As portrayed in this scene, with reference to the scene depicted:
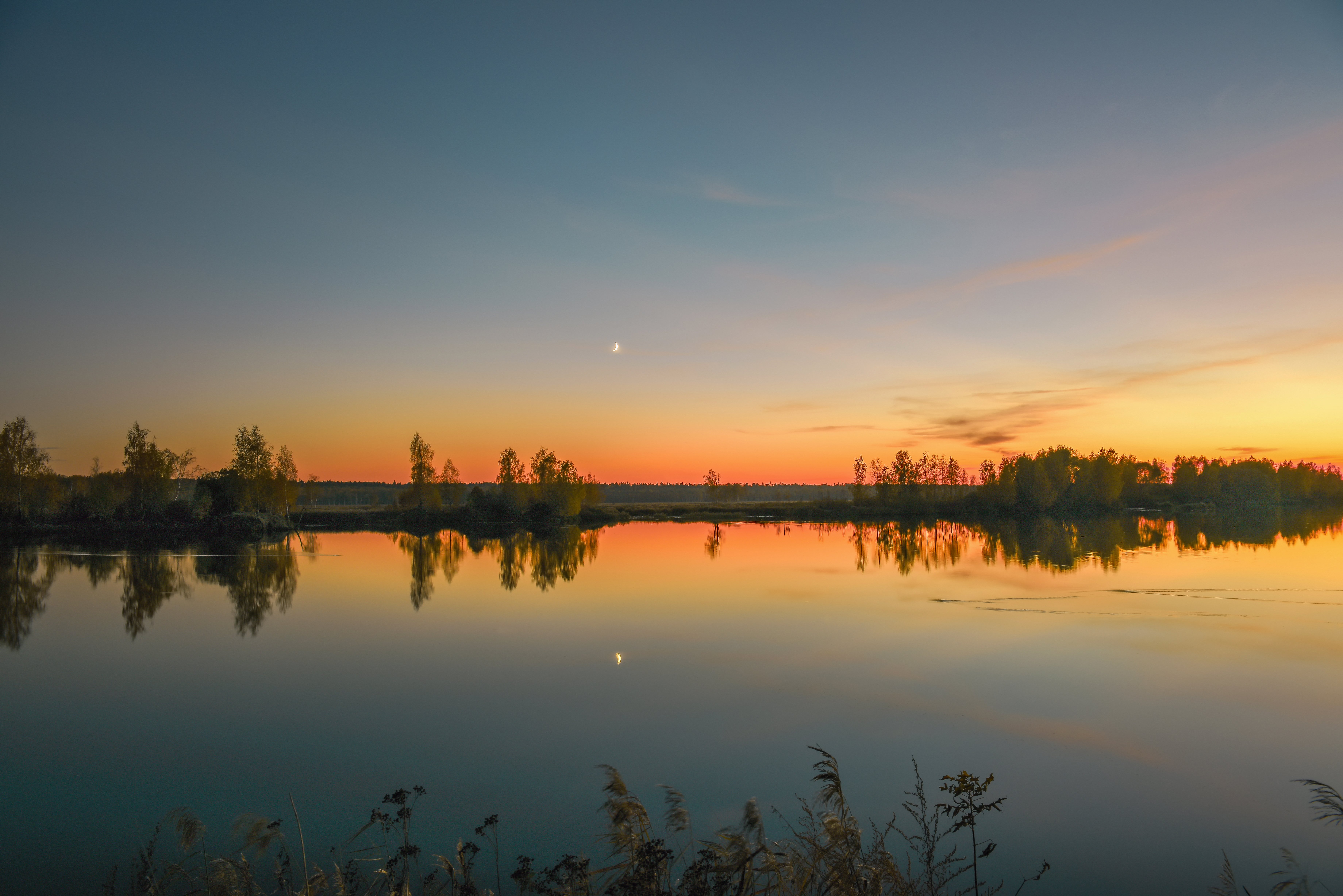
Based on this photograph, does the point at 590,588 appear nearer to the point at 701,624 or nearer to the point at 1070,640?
the point at 701,624

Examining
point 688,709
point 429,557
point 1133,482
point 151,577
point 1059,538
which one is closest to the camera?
point 688,709

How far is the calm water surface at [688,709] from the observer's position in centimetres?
619

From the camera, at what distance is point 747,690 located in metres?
10.3

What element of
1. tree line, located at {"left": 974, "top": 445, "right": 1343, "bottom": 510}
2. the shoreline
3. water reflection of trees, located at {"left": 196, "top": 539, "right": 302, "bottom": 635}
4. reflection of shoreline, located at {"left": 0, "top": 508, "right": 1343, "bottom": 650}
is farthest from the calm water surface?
tree line, located at {"left": 974, "top": 445, "right": 1343, "bottom": 510}

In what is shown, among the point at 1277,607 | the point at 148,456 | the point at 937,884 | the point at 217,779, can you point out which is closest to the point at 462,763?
the point at 217,779

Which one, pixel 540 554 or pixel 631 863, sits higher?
pixel 631 863

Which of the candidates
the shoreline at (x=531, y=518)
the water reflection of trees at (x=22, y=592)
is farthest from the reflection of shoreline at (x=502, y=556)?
the shoreline at (x=531, y=518)

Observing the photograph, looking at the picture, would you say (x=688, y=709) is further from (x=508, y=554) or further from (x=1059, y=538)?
(x=1059, y=538)

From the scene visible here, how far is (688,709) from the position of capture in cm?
937

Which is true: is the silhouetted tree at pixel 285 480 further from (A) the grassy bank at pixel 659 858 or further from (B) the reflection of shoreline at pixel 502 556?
(A) the grassy bank at pixel 659 858

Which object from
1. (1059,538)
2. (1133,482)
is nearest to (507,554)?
(1059,538)

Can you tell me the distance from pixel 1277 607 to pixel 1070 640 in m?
7.86

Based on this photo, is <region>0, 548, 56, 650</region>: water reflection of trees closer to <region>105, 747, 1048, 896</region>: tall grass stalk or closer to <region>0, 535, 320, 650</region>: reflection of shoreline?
<region>0, 535, 320, 650</region>: reflection of shoreline

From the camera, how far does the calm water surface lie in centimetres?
619
